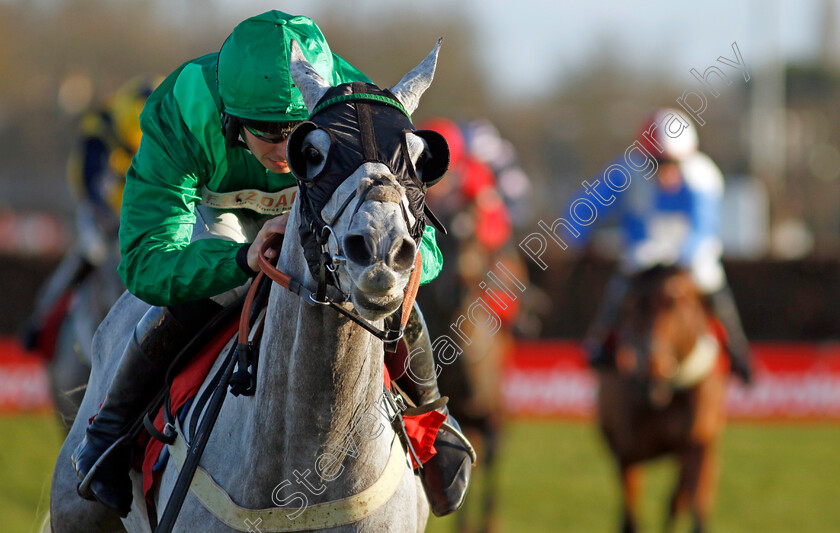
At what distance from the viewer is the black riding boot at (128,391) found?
3.34 metres

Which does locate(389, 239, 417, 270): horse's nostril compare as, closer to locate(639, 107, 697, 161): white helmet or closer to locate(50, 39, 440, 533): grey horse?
locate(50, 39, 440, 533): grey horse

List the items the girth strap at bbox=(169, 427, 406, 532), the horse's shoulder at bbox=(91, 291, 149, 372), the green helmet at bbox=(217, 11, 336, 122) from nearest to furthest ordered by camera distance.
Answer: the girth strap at bbox=(169, 427, 406, 532)
the green helmet at bbox=(217, 11, 336, 122)
the horse's shoulder at bbox=(91, 291, 149, 372)

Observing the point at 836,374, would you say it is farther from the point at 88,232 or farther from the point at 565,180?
the point at 565,180

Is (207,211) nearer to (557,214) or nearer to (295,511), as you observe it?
(295,511)

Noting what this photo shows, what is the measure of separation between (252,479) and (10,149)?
111 ft

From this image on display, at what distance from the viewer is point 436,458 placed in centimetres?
351

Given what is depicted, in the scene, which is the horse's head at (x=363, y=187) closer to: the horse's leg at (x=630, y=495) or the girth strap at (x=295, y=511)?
the girth strap at (x=295, y=511)

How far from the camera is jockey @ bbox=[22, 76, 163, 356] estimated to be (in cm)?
723

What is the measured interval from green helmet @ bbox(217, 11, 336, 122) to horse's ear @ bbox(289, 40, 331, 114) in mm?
212

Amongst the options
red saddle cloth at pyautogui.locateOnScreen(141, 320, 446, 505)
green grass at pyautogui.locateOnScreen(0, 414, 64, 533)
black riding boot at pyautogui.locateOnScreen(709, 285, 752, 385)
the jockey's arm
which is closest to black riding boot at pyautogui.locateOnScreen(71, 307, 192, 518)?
red saddle cloth at pyautogui.locateOnScreen(141, 320, 446, 505)

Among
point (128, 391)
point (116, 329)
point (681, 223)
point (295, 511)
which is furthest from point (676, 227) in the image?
point (295, 511)

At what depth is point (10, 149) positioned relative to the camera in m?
33.5

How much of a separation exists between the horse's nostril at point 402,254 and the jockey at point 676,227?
19.6ft

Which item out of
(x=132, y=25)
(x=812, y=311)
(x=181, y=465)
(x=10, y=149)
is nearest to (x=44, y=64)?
(x=132, y=25)
